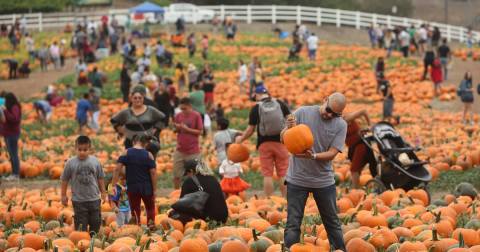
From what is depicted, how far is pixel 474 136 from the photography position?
60.8 feet

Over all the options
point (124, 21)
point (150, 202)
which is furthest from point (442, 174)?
point (124, 21)

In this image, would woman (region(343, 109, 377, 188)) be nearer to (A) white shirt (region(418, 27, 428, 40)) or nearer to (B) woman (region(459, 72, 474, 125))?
(B) woman (region(459, 72, 474, 125))

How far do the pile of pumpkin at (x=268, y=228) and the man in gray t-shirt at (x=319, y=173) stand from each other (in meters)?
0.13

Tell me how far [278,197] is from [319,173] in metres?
3.92

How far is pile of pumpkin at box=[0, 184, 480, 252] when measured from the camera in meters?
7.84

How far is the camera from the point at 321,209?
26.0 ft

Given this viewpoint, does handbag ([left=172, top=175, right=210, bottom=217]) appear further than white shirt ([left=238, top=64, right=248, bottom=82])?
No

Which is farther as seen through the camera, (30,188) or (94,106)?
(94,106)

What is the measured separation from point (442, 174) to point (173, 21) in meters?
35.1

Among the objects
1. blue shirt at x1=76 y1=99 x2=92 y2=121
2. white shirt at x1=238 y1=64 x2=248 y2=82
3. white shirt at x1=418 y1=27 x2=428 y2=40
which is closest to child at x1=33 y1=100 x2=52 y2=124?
blue shirt at x1=76 y1=99 x2=92 y2=121

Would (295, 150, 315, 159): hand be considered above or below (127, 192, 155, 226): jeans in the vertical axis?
above

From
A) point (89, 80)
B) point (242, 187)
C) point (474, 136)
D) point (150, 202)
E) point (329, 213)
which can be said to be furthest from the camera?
point (89, 80)

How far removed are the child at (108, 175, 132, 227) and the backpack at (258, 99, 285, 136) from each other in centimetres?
202

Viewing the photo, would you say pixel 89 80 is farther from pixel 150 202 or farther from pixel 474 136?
pixel 150 202
